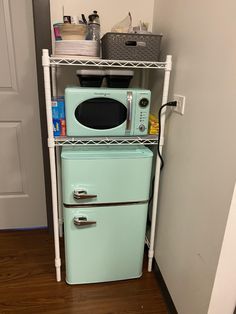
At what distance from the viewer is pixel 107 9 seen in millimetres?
1529

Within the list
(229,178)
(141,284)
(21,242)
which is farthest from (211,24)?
(21,242)

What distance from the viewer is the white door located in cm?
154

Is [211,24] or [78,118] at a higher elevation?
[211,24]

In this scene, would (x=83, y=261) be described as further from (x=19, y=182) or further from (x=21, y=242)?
(x=19, y=182)

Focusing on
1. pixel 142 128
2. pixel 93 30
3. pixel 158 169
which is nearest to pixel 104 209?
pixel 158 169

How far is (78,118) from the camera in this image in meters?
1.28

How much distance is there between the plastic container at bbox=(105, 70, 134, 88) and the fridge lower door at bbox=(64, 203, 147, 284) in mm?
676

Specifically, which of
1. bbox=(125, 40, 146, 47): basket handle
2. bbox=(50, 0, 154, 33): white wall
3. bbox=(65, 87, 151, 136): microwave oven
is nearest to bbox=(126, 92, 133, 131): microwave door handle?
bbox=(65, 87, 151, 136): microwave oven

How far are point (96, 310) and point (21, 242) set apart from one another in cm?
81

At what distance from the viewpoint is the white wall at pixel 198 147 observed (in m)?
0.88

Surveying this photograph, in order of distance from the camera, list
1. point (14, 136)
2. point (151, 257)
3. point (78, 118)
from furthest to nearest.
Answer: point (14, 136) < point (151, 257) < point (78, 118)

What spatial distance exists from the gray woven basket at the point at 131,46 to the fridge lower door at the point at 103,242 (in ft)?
2.59

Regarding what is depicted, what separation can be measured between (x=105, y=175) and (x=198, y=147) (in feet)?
1.62

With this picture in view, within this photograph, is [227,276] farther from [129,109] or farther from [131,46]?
[131,46]
